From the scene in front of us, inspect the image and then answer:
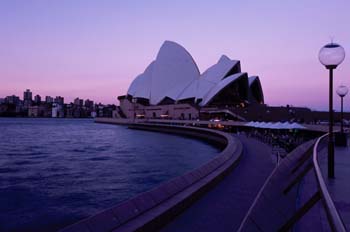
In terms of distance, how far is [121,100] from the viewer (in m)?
111

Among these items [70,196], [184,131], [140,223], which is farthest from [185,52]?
[140,223]

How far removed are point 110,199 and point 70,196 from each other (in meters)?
1.47

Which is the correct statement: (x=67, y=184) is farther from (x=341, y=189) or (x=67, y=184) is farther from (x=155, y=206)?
(x=341, y=189)

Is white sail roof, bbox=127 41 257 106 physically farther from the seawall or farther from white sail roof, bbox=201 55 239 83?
the seawall

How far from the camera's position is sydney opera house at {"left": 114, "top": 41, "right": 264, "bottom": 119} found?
6544 cm

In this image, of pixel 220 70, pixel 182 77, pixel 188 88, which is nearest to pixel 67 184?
pixel 220 70

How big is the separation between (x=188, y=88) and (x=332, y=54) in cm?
6719

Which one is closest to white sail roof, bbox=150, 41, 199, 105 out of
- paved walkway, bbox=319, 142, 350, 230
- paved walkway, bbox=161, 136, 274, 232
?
paved walkway, bbox=161, 136, 274, 232

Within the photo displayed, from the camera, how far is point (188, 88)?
73.2 meters

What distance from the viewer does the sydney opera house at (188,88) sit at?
6544cm

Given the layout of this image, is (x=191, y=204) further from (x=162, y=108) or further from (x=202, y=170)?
(x=162, y=108)

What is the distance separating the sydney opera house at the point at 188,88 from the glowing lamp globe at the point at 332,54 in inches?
1958

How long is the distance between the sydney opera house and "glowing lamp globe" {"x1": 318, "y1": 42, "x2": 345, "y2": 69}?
1958 inches

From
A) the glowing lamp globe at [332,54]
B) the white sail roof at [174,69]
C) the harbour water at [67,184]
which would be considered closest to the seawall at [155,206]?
the harbour water at [67,184]
